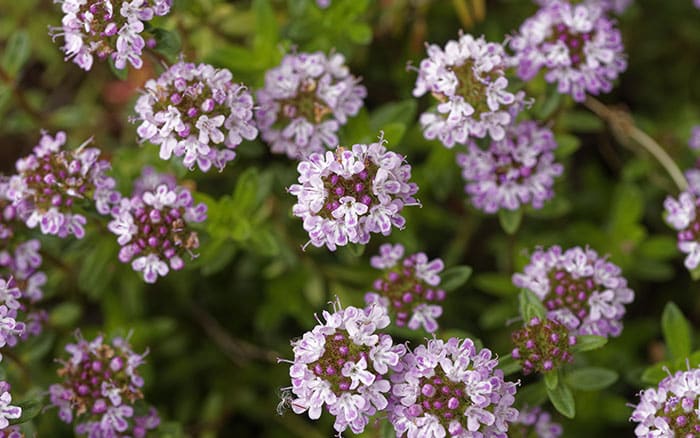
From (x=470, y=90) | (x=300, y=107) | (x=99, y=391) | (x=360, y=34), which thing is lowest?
(x=99, y=391)

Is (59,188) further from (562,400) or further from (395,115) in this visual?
(562,400)

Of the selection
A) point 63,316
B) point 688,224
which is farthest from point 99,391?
point 688,224

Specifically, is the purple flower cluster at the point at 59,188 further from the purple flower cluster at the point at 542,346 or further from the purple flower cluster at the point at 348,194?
the purple flower cluster at the point at 542,346

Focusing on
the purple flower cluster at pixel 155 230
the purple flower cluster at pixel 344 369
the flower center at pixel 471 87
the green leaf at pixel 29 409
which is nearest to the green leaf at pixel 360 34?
the flower center at pixel 471 87

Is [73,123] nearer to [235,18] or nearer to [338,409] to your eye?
[235,18]

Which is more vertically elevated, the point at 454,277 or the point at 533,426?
the point at 454,277

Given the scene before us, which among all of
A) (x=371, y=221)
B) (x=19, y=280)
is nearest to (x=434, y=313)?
(x=371, y=221)

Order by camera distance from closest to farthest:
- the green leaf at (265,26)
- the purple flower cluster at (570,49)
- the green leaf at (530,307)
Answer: the green leaf at (530,307) → the purple flower cluster at (570,49) → the green leaf at (265,26)
